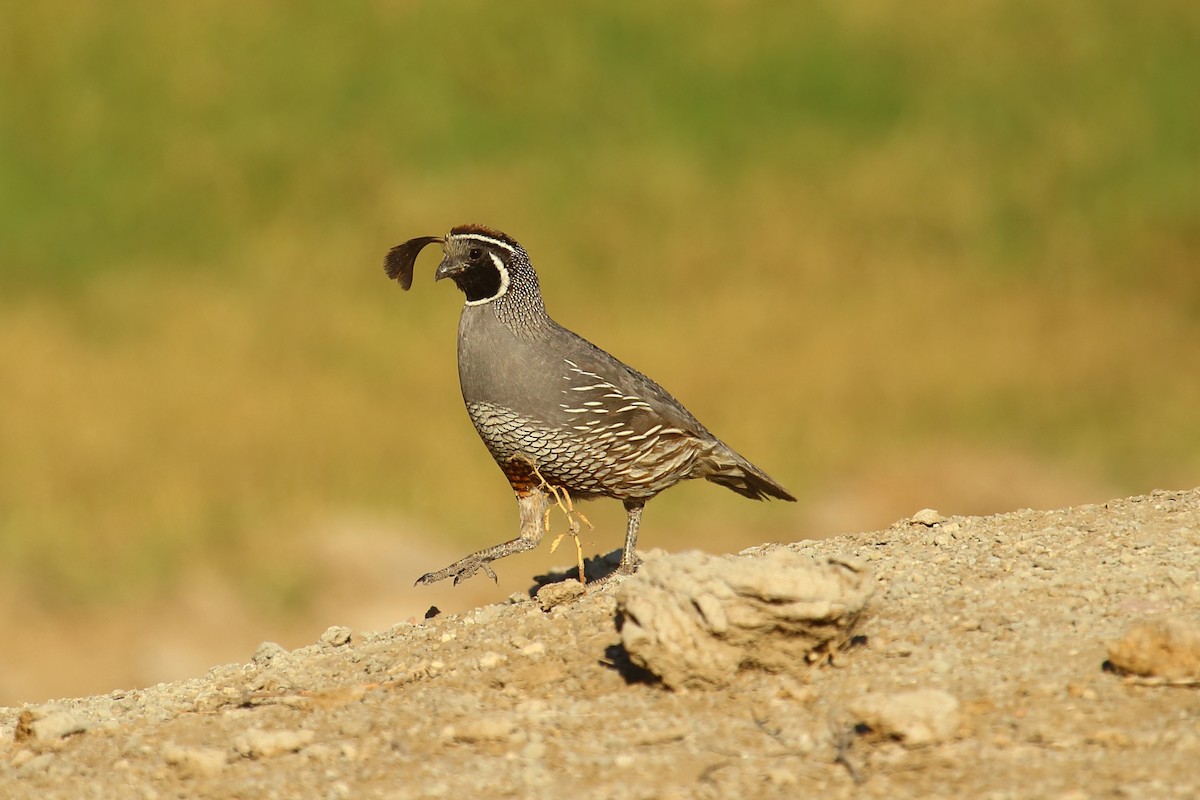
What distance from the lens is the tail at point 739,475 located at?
30.9 feet

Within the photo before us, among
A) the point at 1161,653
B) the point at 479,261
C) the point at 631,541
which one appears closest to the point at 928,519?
the point at 631,541

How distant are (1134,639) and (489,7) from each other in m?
17.5

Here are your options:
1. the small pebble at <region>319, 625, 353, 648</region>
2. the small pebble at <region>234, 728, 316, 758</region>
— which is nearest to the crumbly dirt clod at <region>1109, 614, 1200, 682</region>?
the small pebble at <region>234, 728, 316, 758</region>

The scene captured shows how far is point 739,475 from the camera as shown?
9648mm

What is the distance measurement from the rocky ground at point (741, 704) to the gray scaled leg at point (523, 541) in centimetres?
174

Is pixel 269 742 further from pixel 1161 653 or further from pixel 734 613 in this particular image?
pixel 1161 653

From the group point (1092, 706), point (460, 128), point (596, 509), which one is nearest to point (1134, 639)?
point (1092, 706)

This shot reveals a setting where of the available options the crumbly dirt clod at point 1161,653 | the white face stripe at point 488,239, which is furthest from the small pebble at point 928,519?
the crumbly dirt clod at point 1161,653

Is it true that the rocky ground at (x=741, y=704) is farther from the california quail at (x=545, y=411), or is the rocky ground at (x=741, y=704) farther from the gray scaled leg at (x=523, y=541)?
the gray scaled leg at (x=523, y=541)

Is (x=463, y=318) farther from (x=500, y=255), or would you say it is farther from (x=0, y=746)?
(x=0, y=746)

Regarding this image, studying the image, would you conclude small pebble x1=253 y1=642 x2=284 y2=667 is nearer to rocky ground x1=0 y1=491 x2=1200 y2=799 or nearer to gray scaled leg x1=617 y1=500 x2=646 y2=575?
rocky ground x1=0 y1=491 x2=1200 y2=799

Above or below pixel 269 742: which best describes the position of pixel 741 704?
below

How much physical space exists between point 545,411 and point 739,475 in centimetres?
154

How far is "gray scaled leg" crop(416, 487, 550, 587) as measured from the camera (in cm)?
896
